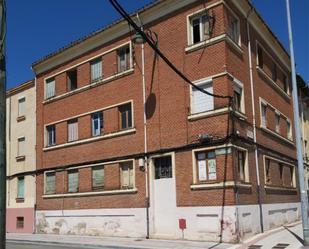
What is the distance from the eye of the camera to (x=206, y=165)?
19.3 meters

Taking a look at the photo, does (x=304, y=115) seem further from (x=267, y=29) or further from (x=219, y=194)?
(x=219, y=194)

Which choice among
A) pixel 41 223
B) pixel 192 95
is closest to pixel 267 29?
pixel 192 95

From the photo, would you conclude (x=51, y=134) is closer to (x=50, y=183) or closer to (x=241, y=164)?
(x=50, y=183)

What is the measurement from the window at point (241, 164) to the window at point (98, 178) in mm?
7543

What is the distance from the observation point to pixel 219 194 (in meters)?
18.5

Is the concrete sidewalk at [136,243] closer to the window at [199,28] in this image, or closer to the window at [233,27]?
the window at [199,28]

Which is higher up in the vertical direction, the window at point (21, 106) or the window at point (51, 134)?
the window at point (21, 106)

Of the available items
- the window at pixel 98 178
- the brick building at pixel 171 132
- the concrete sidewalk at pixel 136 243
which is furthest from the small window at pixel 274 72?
the concrete sidewalk at pixel 136 243

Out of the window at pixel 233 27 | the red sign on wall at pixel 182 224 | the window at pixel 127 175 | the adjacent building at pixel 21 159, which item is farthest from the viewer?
the adjacent building at pixel 21 159

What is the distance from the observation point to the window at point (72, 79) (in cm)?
2708

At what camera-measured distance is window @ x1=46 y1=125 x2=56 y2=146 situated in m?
27.6

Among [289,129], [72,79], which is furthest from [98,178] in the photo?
[289,129]

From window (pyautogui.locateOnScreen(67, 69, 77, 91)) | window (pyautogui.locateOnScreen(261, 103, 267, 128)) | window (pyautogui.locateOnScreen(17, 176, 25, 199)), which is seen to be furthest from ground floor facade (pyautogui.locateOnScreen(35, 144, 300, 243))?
window (pyautogui.locateOnScreen(67, 69, 77, 91))

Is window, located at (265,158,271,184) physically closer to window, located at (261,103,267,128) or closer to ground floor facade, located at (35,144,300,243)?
ground floor facade, located at (35,144,300,243)
